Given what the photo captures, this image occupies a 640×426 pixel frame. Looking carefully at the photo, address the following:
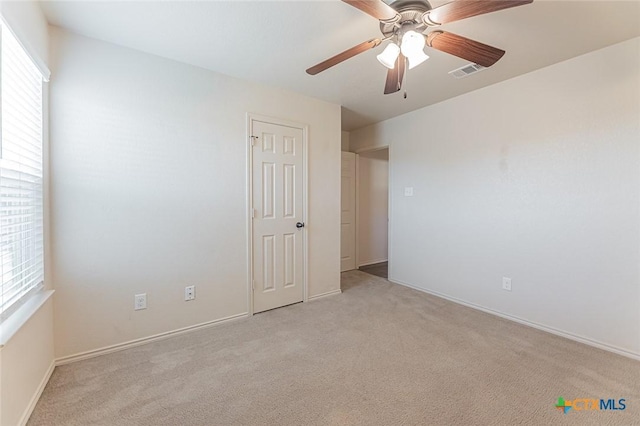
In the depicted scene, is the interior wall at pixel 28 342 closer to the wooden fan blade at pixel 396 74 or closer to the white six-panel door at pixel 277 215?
the white six-panel door at pixel 277 215

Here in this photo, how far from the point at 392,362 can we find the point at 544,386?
0.94 meters

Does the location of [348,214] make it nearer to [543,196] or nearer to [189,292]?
[543,196]

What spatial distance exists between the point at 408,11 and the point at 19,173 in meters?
2.31

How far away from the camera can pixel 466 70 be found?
2465mm

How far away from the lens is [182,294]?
2430 mm

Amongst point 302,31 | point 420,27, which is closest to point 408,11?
point 420,27

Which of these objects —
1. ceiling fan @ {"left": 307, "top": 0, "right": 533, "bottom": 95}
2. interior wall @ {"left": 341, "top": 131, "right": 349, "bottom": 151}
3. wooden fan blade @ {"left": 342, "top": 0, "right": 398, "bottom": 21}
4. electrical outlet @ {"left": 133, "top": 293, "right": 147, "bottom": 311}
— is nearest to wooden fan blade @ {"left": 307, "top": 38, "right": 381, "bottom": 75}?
ceiling fan @ {"left": 307, "top": 0, "right": 533, "bottom": 95}

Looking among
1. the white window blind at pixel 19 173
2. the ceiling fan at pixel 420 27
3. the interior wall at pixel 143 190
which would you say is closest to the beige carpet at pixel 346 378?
the interior wall at pixel 143 190

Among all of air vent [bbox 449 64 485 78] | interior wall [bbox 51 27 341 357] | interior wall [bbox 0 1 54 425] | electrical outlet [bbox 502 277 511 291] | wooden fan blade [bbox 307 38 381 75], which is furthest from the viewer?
electrical outlet [bbox 502 277 511 291]

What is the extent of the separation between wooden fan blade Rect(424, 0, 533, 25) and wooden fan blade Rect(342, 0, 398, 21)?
0.19 metres

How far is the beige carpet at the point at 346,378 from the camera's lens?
1.50 metres

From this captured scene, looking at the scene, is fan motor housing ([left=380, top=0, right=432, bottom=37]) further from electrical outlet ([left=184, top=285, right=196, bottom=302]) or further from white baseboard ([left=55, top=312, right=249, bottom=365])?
white baseboard ([left=55, top=312, right=249, bottom=365])

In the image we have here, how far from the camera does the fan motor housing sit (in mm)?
1408

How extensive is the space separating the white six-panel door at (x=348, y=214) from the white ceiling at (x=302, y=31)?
2.03 metres
